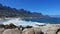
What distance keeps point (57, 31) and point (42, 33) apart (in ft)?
2.15

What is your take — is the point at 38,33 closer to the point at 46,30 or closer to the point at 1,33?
the point at 46,30

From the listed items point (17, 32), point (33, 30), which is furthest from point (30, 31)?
point (17, 32)

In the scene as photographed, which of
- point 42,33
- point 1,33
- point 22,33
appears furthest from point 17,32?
point 42,33

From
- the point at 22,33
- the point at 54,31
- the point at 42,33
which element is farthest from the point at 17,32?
the point at 54,31

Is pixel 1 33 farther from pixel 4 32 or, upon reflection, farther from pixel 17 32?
pixel 17 32

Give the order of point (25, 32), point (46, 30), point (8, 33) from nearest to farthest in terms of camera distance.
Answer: point (8, 33) → point (25, 32) → point (46, 30)

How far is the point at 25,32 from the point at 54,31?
126 centimetres

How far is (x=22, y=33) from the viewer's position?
608 centimetres

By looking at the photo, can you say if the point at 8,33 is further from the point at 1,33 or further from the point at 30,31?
the point at 30,31

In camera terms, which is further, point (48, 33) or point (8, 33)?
point (48, 33)

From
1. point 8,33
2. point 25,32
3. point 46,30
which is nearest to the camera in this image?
point 8,33

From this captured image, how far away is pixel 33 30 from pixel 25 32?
1.18ft

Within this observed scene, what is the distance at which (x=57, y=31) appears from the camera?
651 centimetres

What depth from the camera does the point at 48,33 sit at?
6.57m
